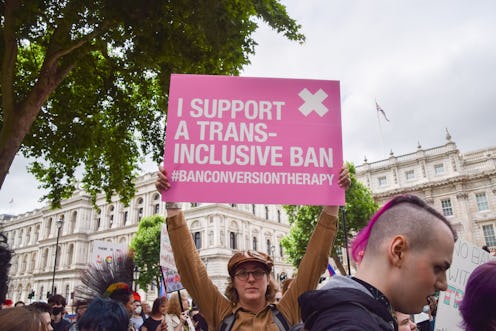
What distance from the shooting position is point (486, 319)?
5.96 ft

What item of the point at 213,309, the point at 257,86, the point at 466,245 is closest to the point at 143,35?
the point at 257,86

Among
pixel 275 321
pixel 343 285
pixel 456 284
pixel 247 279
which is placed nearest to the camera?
pixel 343 285

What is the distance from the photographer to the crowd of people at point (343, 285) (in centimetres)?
116

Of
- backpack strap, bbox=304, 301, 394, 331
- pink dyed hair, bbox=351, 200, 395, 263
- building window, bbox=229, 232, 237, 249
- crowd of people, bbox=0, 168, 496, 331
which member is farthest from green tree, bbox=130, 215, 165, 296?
backpack strap, bbox=304, 301, 394, 331

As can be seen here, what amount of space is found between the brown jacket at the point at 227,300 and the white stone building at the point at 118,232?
44703 mm

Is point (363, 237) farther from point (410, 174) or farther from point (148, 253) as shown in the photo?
point (148, 253)

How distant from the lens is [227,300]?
2.81 meters

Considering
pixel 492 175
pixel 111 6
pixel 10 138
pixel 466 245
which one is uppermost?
pixel 492 175

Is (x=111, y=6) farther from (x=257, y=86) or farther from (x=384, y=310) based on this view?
(x=384, y=310)

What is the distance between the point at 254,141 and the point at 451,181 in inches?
1585

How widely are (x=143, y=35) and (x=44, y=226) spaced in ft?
245

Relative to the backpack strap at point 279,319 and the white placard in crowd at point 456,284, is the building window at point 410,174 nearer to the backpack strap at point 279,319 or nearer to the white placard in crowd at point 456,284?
the white placard in crowd at point 456,284

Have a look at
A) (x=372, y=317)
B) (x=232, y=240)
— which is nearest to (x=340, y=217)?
(x=232, y=240)

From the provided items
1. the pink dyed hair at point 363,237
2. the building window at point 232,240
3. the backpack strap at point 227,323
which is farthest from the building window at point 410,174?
the pink dyed hair at point 363,237
